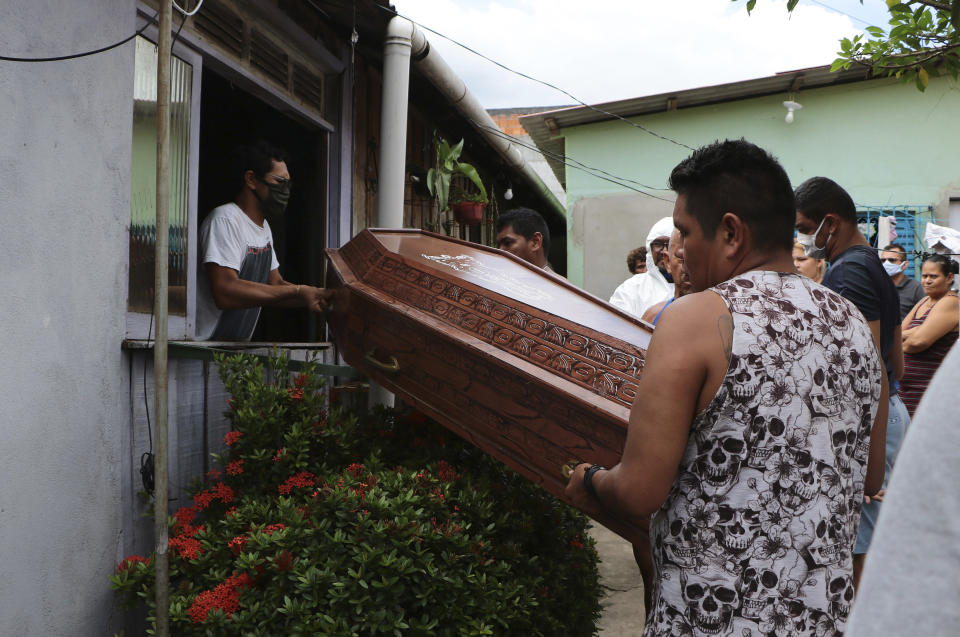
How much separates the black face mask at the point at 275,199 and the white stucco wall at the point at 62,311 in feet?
3.69

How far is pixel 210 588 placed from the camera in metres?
2.32

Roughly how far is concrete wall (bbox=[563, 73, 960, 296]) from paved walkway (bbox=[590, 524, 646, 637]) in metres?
7.58

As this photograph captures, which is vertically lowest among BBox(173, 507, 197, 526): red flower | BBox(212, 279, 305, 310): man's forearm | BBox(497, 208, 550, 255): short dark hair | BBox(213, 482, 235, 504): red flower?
BBox(173, 507, 197, 526): red flower

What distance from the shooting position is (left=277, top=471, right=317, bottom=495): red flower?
262cm

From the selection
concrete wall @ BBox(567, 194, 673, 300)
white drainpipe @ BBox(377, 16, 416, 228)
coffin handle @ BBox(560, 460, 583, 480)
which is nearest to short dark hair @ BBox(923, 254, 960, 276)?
white drainpipe @ BBox(377, 16, 416, 228)

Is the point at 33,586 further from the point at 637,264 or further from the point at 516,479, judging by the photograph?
the point at 637,264

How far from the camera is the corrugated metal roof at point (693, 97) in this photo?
11.2 m

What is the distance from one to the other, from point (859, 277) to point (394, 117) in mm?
2992

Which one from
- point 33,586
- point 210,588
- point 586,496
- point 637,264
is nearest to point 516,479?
point 210,588

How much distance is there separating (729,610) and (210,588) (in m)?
1.68

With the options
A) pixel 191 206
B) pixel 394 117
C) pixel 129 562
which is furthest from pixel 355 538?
pixel 394 117

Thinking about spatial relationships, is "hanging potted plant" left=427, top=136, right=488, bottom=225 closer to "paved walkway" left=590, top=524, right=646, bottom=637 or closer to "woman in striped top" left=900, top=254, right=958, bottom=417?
"paved walkway" left=590, top=524, right=646, bottom=637

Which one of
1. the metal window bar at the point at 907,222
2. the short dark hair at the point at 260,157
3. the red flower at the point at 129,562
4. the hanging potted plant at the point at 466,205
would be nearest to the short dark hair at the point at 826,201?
the short dark hair at the point at 260,157

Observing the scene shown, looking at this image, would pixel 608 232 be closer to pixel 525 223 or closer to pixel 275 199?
pixel 525 223
